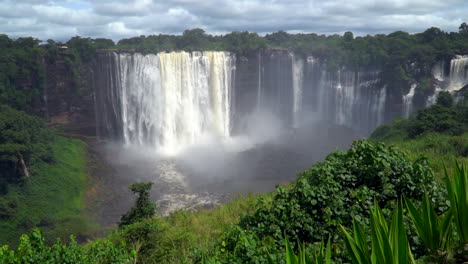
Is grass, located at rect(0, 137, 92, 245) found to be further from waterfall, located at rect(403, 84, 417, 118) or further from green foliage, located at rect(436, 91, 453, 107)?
waterfall, located at rect(403, 84, 417, 118)

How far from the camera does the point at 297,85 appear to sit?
41625mm

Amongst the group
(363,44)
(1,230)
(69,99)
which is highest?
(363,44)

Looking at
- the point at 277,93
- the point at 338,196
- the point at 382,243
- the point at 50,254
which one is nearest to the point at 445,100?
the point at 277,93

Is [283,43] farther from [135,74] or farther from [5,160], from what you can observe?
[5,160]

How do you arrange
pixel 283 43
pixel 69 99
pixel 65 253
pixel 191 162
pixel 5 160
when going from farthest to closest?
pixel 283 43 → pixel 69 99 → pixel 191 162 → pixel 5 160 → pixel 65 253

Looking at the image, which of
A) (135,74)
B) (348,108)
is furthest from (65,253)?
(348,108)

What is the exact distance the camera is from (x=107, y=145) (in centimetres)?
3434

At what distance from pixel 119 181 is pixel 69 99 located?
407 inches

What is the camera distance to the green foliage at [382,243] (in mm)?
3279

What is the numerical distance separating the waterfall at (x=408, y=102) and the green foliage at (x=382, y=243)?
3598 centimetres

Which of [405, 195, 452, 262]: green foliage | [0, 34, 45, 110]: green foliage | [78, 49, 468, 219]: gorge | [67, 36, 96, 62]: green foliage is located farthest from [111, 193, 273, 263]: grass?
[67, 36, 96, 62]: green foliage

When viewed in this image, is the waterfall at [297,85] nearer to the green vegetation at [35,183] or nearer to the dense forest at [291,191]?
the dense forest at [291,191]

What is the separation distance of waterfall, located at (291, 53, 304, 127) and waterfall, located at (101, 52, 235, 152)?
7.19m

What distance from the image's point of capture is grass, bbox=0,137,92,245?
22.0 meters
